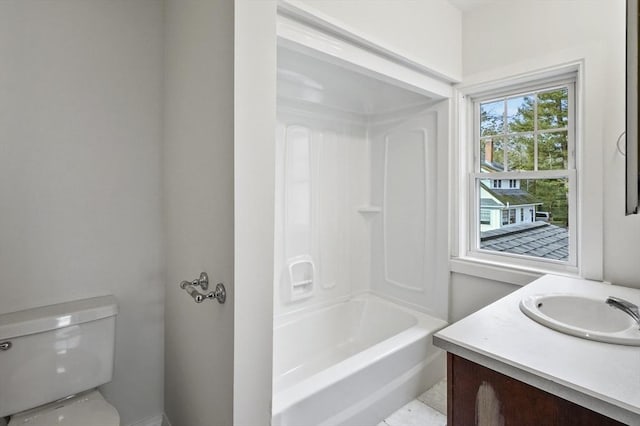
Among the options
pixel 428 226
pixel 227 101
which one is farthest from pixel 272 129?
pixel 428 226

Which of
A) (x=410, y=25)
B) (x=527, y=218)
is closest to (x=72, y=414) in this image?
(x=410, y=25)

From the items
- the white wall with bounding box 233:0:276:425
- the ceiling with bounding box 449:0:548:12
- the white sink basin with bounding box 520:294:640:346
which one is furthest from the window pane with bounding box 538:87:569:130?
the white wall with bounding box 233:0:276:425

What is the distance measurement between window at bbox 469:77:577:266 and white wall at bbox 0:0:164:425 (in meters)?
2.18

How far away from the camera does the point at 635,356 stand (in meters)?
0.95

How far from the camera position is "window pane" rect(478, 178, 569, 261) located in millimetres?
1959

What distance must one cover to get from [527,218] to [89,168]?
2.63 metres

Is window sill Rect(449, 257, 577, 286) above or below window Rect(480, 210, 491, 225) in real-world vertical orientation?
below

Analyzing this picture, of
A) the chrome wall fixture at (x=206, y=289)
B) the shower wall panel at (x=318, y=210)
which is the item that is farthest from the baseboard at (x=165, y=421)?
the chrome wall fixture at (x=206, y=289)

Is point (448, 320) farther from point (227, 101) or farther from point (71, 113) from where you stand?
point (71, 113)

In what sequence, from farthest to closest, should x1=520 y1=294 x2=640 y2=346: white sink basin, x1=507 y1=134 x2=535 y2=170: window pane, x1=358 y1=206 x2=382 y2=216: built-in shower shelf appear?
x1=358 y1=206 x2=382 y2=216: built-in shower shelf < x1=507 y1=134 x2=535 y2=170: window pane < x1=520 y1=294 x2=640 y2=346: white sink basin

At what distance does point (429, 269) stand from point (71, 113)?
242cm

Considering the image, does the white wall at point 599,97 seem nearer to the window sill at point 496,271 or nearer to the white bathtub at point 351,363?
the window sill at point 496,271

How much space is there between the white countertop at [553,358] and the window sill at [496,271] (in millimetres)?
795

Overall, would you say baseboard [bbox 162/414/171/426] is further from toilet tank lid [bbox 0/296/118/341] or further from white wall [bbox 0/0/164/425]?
toilet tank lid [bbox 0/296/118/341]
